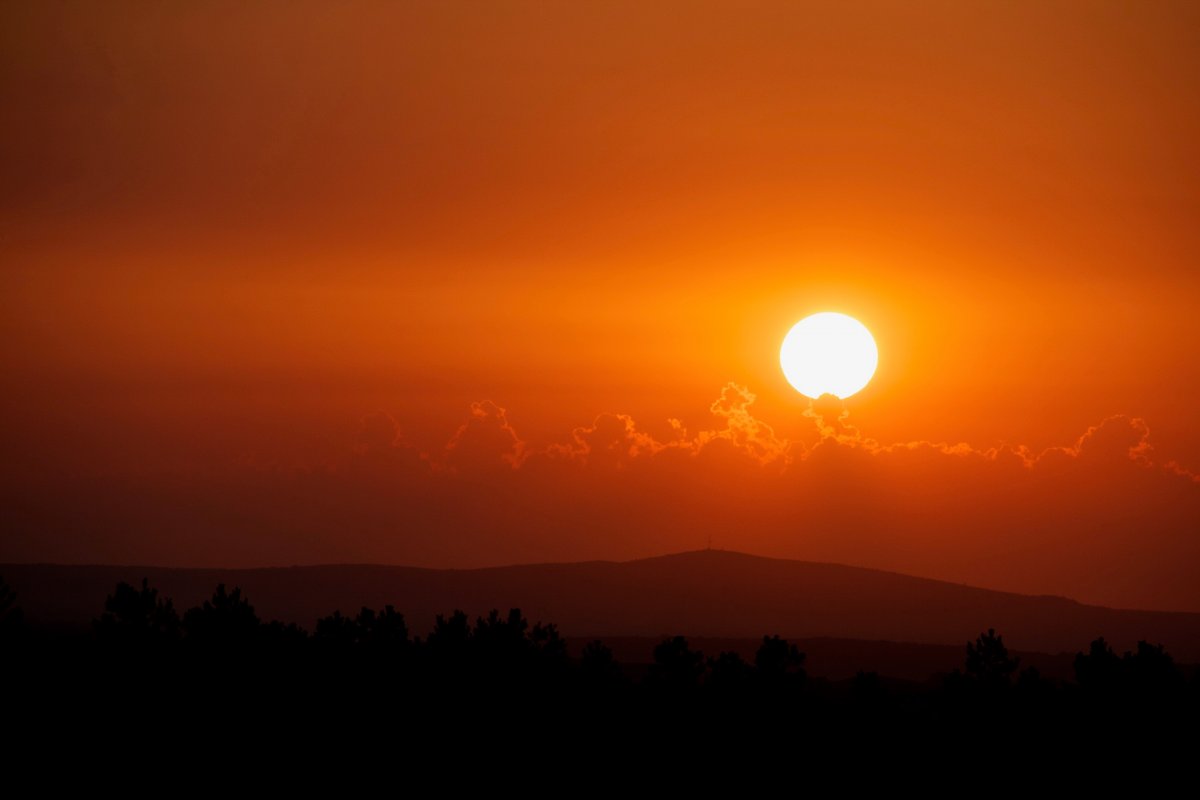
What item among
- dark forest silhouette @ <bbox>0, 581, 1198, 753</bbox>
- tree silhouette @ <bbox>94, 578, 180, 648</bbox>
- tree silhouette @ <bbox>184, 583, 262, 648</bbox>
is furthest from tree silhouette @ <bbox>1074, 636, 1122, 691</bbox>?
tree silhouette @ <bbox>94, 578, 180, 648</bbox>

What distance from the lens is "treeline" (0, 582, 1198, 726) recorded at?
10262cm

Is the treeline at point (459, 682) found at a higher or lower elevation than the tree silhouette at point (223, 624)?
lower

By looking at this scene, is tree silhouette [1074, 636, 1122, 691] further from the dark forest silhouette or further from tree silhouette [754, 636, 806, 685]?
tree silhouette [754, 636, 806, 685]

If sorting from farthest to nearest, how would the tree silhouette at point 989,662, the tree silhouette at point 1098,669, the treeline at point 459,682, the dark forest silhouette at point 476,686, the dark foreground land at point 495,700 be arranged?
1. the tree silhouette at point 989,662
2. the tree silhouette at point 1098,669
3. the treeline at point 459,682
4. the dark forest silhouette at point 476,686
5. the dark foreground land at point 495,700

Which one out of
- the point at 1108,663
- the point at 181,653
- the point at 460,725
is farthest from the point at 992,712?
the point at 181,653

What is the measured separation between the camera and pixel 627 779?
92750mm

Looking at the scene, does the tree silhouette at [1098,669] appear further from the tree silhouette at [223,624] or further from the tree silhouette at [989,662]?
the tree silhouette at [223,624]

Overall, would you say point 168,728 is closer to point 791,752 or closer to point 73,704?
point 73,704

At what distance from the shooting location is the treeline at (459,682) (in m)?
103

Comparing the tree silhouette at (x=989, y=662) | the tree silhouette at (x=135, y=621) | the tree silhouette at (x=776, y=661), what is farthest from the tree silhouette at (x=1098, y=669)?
the tree silhouette at (x=135, y=621)

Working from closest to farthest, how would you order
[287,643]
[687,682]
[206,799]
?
[206,799], [687,682], [287,643]

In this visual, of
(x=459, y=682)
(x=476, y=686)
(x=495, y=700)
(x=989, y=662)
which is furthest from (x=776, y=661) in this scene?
(x=459, y=682)

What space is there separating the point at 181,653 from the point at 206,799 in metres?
28.6

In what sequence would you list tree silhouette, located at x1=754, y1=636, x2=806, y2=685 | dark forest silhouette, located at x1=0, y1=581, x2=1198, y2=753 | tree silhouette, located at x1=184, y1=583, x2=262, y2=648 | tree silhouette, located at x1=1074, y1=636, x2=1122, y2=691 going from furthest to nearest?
tree silhouette, located at x1=184, y1=583, x2=262, y2=648 < tree silhouette, located at x1=754, y1=636, x2=806, y2=685 < tree silhouette, located at x1=1074, y1=636, x2=1122, y2=691 < dark forest silhouette, located at x1=0, y1=581, x2=1198, y2=753
